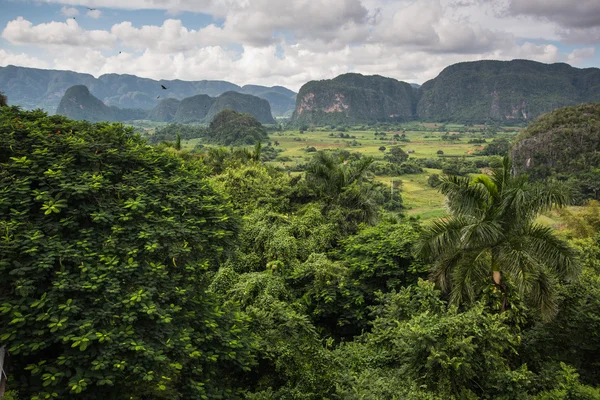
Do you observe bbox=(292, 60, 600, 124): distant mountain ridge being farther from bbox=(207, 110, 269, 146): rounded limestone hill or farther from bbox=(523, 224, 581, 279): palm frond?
bbox=(523, 224, 581, 279): palm frond

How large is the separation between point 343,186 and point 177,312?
11239 millimetres

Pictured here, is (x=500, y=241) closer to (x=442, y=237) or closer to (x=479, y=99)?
(x=442, y=237)

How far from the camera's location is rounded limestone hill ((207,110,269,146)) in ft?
287

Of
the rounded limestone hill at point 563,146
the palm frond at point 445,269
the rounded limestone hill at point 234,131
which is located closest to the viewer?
the palm frond at point 445,269

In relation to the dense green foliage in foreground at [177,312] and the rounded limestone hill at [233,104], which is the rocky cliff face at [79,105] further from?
the dense green foliage in foreground at [177,312]

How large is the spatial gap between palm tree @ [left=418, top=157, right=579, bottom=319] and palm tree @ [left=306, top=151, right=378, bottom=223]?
787 cm

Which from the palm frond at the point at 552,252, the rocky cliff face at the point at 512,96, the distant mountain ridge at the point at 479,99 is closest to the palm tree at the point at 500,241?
the palm frond at the point at 552,252

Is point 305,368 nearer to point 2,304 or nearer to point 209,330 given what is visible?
point 209,330

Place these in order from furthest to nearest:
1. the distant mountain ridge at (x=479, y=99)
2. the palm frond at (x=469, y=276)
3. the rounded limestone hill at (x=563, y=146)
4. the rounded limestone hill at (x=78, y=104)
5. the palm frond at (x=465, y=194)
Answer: the distant mountain ridge at (x=479, y=99)
the rounded limestone hill at (x=78, y=104)
the rounded limestone hill at (x=563, y=146)
the palm frond at (x=465, y=194)
the palm frond at (x=469, y=276)

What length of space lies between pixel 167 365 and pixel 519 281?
5.82 meters

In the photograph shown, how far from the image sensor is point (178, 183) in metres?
6.86

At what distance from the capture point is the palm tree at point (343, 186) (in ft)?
51.3

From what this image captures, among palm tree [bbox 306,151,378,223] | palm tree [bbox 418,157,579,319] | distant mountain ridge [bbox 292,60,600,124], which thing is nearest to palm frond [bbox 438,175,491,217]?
palm tree [bbox 418,157,579,319]

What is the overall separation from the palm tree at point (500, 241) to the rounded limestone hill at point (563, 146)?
41.7 meters
